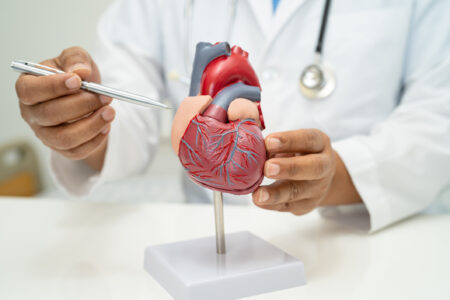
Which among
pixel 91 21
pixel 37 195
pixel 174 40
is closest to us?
pixel 174 40

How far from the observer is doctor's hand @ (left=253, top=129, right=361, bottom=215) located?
1.47 ft

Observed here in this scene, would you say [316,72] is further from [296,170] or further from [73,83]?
[73,83]

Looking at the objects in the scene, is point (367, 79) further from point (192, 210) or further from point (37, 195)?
point (37, 195)

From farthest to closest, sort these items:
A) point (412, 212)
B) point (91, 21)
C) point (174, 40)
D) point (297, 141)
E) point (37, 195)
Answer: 1. point (37, 195)
2. point (91, 21)
3. point (174, 40)
4. point (412, 212)
5. point (297, 141)

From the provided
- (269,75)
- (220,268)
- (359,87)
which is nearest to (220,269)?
(220,268)

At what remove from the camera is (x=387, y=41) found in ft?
2.50

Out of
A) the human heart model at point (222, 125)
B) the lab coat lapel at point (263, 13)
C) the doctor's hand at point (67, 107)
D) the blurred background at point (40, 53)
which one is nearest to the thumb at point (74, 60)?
the doctor's hand at point (67, 107)

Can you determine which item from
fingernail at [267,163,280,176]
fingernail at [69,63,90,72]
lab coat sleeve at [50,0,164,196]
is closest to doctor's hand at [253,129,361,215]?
fingernail at [267,163,280,176]

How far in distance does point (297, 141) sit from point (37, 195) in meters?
1.46

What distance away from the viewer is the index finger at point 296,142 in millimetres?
444

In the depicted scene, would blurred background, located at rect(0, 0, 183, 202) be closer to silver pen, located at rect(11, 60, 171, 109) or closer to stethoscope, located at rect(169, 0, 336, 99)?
stethoscope, located at rect(169, 0, 336, 99)

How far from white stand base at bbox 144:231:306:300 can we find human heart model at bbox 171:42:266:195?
9 cm

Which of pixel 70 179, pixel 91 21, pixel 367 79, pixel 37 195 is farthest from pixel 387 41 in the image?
pixel 37 195

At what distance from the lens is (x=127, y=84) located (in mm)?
813
